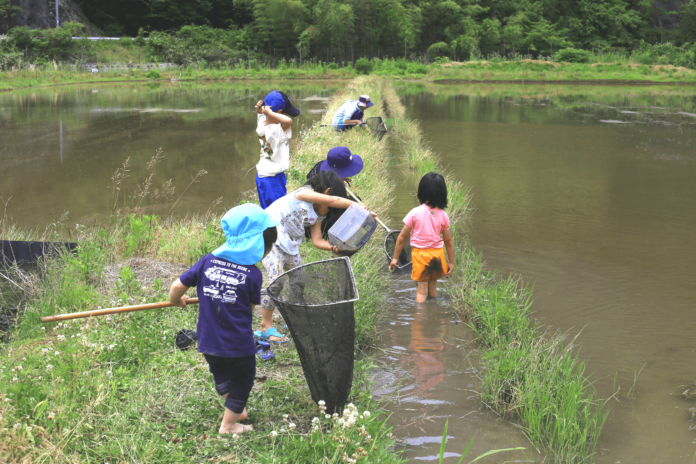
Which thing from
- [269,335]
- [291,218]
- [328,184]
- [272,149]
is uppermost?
[272,149]

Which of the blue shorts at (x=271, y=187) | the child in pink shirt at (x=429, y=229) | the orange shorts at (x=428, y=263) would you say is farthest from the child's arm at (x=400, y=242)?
the blue shorts at (x=271, y=187)

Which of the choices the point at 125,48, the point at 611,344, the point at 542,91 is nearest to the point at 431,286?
the point at 611,344

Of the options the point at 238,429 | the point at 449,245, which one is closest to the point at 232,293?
the point at 238,429

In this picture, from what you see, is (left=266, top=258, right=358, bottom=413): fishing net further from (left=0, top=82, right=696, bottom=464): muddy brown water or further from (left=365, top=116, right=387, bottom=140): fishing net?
(left=365, top=116, right=387, bottom=140): fishing net

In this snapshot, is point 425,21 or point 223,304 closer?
point 223,304

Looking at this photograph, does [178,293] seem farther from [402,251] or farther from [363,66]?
[363,66]

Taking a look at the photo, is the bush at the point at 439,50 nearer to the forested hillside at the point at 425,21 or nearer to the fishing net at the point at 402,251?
the forested hillside at the point at 425,21

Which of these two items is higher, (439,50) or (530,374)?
(439,50)

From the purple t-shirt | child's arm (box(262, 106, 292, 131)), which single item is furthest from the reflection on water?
the purple t-shirt

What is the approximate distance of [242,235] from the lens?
2639 millimetres

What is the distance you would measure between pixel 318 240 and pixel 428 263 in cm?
120

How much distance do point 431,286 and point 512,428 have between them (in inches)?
75.1

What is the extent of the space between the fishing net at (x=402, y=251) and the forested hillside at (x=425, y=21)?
45.1 meters

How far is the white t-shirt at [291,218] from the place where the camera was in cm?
367
